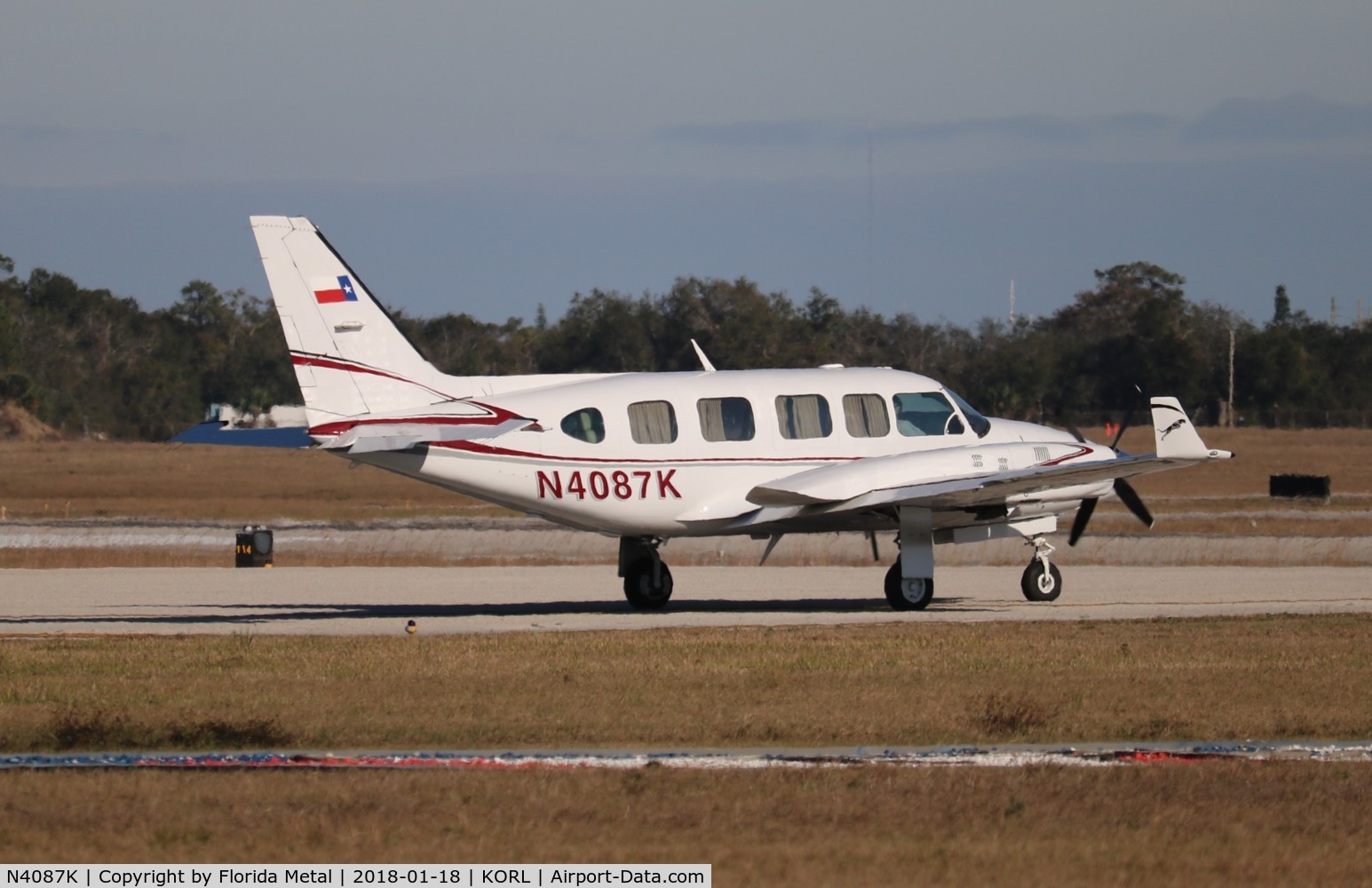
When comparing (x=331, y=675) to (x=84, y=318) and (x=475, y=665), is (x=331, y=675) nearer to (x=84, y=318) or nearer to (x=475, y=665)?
(x=475, y=665)

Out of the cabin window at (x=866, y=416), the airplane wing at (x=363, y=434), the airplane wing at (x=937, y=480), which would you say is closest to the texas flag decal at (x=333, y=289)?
the airplane wing at (x=363, y=434)

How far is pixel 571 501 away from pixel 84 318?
96.5 m

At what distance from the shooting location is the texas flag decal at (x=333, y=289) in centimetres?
2370

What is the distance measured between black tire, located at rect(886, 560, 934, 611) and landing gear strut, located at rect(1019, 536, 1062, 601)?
7.10ft

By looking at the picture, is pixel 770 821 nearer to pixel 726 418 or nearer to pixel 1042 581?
pixel 726 418

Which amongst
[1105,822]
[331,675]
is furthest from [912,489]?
[1105,822]

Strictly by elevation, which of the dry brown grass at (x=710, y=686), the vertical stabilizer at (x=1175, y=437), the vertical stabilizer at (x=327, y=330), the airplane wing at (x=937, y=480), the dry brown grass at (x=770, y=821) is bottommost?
the dry brown grass at (x=710, y=686)

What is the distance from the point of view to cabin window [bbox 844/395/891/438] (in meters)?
25.5

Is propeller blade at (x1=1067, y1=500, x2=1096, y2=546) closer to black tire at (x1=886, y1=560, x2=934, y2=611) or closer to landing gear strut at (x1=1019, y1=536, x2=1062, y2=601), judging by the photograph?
landing gear strut at (x1=1019, y1=536, x2=1062, y2=601)

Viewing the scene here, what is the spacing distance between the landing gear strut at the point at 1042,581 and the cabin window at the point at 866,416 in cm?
320

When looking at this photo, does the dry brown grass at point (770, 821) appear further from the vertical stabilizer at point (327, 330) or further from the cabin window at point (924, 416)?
the cabin window at point (924, 416)

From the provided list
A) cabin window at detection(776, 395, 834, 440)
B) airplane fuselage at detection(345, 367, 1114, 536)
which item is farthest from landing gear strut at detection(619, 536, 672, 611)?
cabin window at detection(776, 395, 834, 440)

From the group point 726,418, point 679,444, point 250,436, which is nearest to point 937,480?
A: point 726,418

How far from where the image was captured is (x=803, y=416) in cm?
2533
